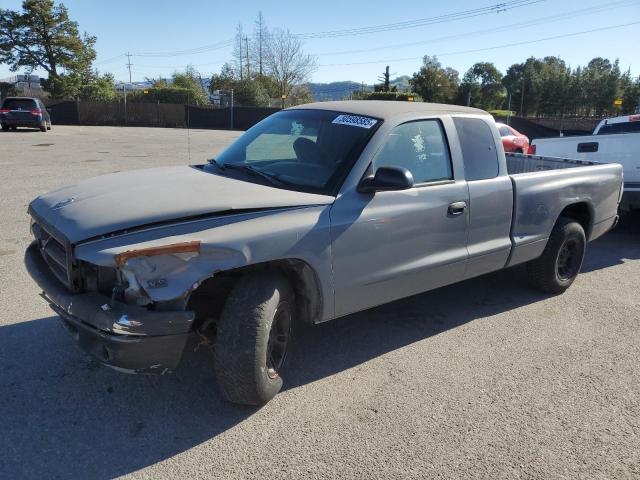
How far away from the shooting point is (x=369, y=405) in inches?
130

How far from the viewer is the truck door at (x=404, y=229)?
11.2 feet

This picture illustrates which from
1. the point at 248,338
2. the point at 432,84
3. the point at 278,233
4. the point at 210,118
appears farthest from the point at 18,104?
the point at 432,84

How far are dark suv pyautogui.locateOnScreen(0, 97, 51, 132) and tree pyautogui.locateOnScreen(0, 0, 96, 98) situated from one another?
24.1 m

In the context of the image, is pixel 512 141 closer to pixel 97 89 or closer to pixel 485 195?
pixel 485 195

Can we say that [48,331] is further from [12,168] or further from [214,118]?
[214,118]

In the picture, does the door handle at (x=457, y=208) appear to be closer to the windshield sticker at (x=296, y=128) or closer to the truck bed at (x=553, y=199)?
the truck bed at (x=553, y=199)

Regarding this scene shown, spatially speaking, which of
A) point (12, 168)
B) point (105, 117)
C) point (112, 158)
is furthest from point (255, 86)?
point (12, 168)

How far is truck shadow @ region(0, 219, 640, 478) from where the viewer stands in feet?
9.01

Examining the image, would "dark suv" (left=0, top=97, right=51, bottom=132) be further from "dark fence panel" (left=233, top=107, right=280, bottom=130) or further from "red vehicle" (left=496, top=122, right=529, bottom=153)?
"red vehicle" (left=496, top=122, right=529, bottom=153)

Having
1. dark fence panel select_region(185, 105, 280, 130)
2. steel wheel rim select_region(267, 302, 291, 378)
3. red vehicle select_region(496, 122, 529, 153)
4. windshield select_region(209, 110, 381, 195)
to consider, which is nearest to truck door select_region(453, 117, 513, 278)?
windshield select_region(209, 110, 381, 195)

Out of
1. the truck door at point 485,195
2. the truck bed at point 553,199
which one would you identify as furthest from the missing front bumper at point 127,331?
the truck bed at point 553,199

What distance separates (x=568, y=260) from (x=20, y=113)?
26359 millimetres

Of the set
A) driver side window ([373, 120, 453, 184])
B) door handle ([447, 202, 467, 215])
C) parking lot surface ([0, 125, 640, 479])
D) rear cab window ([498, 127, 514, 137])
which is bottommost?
parking lot surface ([0, 125, 640, 479])

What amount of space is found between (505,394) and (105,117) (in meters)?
41.8
